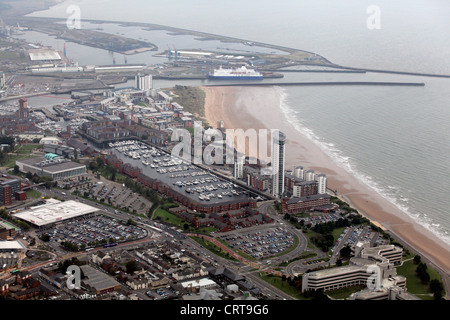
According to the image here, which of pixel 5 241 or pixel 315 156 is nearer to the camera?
pixel 5 241

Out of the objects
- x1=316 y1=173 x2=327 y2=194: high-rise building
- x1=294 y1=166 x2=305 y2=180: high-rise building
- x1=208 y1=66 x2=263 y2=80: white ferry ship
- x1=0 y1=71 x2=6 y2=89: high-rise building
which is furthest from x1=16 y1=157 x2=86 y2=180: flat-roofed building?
x1=208 y1=66 x2=263 y2=80: white ferry ship

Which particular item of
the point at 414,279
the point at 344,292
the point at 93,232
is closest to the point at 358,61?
the point at 93,232

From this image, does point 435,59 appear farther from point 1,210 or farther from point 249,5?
point 249,5

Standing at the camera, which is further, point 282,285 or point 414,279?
point 414,279

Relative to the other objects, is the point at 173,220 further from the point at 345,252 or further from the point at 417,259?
the point at 417,259

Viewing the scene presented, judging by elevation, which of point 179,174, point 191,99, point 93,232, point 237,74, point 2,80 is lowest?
point 93,232
